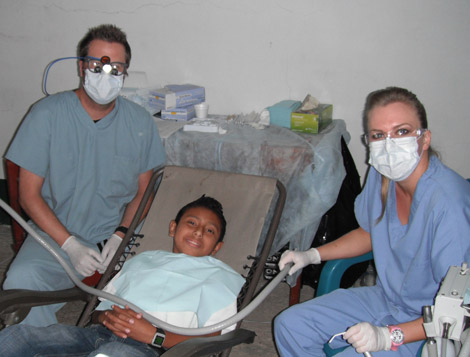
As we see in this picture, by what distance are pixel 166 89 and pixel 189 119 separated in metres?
0.25

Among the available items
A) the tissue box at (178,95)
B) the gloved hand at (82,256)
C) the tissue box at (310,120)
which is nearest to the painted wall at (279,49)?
the tissue box at (178,95)

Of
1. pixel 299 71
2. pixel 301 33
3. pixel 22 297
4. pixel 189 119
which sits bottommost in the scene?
pixel 22 297

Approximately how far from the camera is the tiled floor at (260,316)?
2.16 meters

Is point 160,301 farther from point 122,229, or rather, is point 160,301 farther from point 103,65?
point 103,65

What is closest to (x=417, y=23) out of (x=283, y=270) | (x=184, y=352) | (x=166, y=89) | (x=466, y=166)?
(x=466, y=166)

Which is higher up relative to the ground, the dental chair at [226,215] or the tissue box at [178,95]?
the tissue box at [178,95]

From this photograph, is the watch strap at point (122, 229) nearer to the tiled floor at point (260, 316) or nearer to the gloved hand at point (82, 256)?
the gloved hand at point (82, 256)

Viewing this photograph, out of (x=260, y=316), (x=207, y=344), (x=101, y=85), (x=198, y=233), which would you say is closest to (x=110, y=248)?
(x=198, y=233)

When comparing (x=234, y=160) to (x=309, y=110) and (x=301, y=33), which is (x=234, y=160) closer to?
(x=309, y=110)

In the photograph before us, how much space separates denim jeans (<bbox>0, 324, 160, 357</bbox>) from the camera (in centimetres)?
141

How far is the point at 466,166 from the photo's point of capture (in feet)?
8.68

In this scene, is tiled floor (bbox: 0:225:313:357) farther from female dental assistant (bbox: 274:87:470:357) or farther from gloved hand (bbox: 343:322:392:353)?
gloved hand (bbox: 343:322:392:353)

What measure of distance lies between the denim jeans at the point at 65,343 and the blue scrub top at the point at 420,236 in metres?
0.83

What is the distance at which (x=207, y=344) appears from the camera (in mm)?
1343
